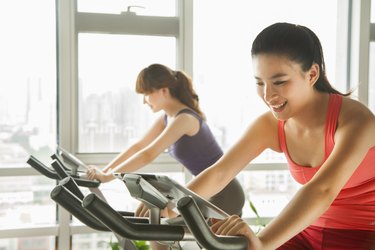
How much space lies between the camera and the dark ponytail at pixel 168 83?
3.13m

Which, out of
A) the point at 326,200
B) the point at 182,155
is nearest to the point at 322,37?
the point at 182,155

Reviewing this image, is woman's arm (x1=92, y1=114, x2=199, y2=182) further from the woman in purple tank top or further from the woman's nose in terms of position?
the woman's nose

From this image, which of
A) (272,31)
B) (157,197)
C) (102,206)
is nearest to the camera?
(102,206)

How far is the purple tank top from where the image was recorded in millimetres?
3127

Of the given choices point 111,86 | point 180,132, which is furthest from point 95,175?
point 111,86

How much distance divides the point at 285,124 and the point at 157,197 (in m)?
0.73

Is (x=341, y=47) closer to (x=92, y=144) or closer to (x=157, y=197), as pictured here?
(x=92, y=144)

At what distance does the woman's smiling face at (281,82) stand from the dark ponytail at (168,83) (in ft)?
5.47

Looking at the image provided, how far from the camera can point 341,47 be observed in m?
4.39

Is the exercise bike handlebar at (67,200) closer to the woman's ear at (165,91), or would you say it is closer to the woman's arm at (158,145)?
the woman's arm at (158,145)

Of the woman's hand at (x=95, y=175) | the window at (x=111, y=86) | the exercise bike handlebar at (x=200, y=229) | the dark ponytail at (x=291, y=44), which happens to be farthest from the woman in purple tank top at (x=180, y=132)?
the exercise bike handlebar at (x=200, y=229)

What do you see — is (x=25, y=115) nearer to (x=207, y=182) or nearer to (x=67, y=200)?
(x=207, y=182)

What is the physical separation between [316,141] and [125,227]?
2.73 ft

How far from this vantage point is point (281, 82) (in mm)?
1449
